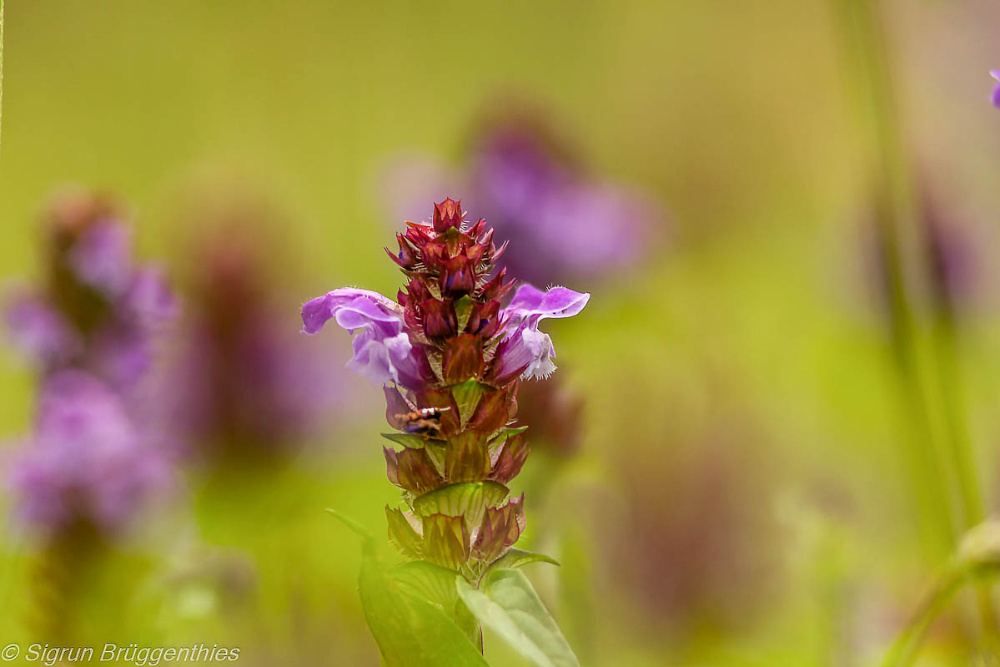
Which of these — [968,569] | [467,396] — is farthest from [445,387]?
[968,569]

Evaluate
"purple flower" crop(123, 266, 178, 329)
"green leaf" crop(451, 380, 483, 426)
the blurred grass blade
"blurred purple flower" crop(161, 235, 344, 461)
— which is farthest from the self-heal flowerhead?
"blurred purple flower" crop(161, 235, 344, 461)

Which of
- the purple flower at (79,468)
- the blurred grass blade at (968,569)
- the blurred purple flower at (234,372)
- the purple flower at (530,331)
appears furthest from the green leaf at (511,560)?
the blurred purple flower at (234,372)

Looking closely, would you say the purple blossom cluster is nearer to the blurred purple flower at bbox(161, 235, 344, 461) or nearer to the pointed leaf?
the blurred purple flower at bbox(161, 235, 344, 461)

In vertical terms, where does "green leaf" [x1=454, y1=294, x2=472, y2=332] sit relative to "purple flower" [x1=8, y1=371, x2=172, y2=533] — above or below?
above

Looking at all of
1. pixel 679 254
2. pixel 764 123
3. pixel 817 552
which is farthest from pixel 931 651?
pixel 764 123

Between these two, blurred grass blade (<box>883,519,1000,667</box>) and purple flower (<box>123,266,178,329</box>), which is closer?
blurred grass blade (<box>883,519,1000,667</box>)

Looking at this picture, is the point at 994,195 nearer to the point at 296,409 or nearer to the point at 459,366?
the point at 296,409

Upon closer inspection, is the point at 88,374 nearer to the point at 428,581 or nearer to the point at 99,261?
the point at 99,261
